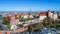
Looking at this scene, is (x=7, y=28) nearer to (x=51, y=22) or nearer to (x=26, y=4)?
(x=26, y=4)

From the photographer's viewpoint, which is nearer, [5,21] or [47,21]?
[5,21]

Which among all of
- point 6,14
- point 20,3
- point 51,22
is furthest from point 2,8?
point 51,22

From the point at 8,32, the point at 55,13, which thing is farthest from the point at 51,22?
the point at 8,32

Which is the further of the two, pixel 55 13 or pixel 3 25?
pixel 55 13

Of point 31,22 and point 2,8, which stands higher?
point 2,8

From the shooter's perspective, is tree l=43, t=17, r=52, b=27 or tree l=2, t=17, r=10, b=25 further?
tree l=43, t=17, r=52, b=27

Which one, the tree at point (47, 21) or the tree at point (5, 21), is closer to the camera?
the tree at point (5, 21)

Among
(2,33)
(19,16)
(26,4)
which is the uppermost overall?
(26,4)
